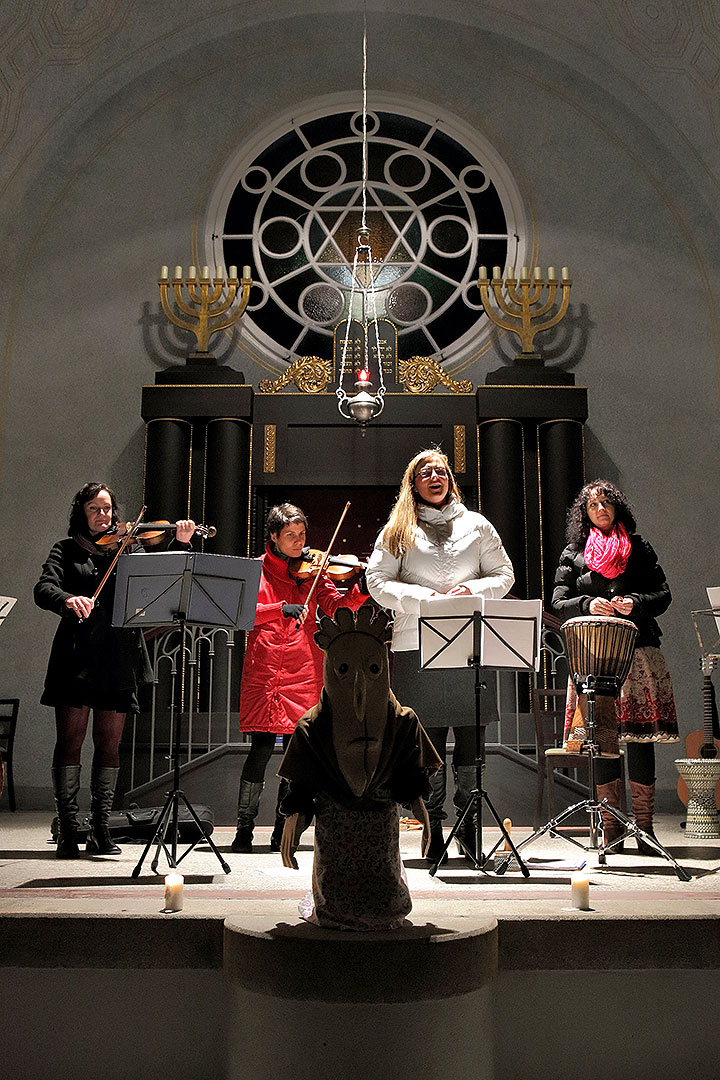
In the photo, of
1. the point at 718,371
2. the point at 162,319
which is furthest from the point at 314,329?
the point at 718,371

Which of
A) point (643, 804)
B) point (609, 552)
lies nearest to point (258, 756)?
point (643, 804)

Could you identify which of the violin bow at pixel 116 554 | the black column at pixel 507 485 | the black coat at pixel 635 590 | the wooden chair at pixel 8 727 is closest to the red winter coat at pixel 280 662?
the violin bow at pixel 116 554

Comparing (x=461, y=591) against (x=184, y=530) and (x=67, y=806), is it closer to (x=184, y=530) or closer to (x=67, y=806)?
(x=184, y=530)

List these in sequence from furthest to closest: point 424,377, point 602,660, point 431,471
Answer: point 424,377, point 431,471, point 602,660

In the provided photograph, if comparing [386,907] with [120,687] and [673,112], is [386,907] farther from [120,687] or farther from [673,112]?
[673,112]

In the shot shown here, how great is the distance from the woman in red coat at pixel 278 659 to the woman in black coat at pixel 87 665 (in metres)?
0.56

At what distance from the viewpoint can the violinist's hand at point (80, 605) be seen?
4.05 meters

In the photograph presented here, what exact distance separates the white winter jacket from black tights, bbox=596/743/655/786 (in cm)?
91

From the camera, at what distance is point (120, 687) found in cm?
426

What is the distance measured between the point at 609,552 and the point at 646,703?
2.28 feet

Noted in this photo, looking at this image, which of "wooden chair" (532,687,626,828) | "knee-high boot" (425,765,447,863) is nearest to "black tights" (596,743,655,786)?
"wooden chair" (532,687,626,828)

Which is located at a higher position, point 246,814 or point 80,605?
point 80,605

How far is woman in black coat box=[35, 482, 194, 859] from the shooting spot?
13.8ft

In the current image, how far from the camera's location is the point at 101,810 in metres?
4.37
